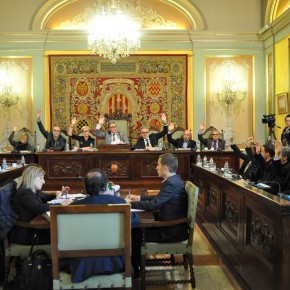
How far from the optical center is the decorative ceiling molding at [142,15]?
9711 millimetres

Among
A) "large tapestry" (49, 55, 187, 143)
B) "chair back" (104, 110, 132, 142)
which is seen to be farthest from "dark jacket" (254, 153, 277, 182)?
"large tapestry" (49, 55, 187, 143)

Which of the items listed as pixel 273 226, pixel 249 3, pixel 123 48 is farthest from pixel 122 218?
pixel 249 3

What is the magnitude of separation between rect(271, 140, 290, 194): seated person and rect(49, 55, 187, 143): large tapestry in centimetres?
607

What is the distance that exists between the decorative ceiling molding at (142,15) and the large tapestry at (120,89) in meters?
0.80

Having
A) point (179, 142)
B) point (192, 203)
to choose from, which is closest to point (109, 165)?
point (179, 142)

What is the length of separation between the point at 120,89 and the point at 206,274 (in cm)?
682

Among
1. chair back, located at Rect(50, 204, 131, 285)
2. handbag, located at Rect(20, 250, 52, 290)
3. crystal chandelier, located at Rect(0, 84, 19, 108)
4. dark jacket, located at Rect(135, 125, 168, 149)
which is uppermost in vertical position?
crystal chandelier, located at Rect(0, 84, 19, 108)

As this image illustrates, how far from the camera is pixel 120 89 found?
32.7ft

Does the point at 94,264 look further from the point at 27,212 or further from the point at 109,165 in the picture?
the point at 109,165

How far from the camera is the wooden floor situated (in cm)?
345

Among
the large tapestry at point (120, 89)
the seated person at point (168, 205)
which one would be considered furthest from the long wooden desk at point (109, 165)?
the seated person at point (168, 205)

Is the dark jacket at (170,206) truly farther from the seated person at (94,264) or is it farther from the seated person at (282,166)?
the seated person at (282,166)

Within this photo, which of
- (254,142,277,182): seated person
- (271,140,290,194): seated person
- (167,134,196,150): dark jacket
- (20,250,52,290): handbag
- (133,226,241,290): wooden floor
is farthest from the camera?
(167,134,196,150): dark jacket

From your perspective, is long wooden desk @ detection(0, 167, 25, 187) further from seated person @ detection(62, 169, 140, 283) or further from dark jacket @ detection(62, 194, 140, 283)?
dark jacket @ detection(62, 194, 140, 283)
